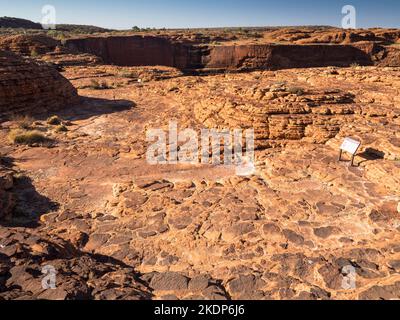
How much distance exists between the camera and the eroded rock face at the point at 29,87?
12094mm

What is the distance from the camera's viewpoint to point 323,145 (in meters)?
8.52

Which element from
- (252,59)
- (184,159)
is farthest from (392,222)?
(252,59)

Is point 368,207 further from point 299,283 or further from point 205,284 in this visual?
point 205,284

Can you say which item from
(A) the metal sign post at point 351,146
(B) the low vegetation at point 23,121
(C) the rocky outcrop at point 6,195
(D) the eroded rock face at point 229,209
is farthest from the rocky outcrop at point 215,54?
(C) the rocky outcrop at point 6,195

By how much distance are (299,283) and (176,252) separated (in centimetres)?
184

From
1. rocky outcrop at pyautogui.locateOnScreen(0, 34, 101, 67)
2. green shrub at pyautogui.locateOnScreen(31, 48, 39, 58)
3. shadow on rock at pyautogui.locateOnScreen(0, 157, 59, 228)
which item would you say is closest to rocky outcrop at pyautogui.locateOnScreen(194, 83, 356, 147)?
shadow on rock at pyautogui.locateOnScreen(0, 157, 59, 228)

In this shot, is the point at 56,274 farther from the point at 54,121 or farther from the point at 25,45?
the point at 25,45

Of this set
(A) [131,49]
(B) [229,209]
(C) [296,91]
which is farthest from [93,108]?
(A) [131,49]

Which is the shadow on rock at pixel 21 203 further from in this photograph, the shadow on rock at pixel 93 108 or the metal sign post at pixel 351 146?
the metal sign post at pixel 351 146

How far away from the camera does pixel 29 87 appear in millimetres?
12805

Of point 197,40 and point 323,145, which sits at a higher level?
point 197,40

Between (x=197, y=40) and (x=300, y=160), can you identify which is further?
(x=197, y=40)

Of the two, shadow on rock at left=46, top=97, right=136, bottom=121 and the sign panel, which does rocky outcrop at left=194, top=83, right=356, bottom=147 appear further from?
shadow on rock at left=46, top=97, right=136, bottom=121

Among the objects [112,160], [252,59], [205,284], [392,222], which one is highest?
[252,59]
